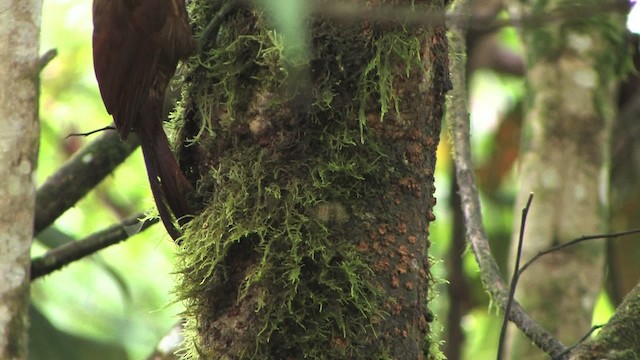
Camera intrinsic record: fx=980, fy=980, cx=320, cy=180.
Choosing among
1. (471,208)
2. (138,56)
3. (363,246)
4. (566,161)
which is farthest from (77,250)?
(566,161)

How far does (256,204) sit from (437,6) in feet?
1.64

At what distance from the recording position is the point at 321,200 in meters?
1.72

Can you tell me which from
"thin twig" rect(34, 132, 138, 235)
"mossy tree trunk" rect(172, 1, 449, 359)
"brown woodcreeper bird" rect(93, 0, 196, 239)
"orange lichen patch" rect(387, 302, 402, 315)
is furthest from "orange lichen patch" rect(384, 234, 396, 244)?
"thin twig" rect(34, 132, 138, 235)

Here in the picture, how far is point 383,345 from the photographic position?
169 centimetres

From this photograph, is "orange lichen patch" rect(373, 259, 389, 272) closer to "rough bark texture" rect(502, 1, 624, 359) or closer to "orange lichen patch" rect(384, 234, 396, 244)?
"orange lichen patch" rect(384, 234, 396, 244)

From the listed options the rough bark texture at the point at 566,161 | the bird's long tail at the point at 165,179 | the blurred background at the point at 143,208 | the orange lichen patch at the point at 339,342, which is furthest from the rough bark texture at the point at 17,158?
the blurred background at the point at 143,208

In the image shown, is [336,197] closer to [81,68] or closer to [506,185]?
[506,185]

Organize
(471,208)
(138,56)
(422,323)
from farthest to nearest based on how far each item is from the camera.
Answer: (138,56)
(471,208)
(422,323)

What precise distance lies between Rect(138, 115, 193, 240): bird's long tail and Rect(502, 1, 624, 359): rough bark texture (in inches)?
63.4

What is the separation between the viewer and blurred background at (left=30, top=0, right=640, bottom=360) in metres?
4.38

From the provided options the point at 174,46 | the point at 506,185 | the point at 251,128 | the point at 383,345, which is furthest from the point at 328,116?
the point at 506,185

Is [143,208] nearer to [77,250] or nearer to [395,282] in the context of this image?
[77,250]

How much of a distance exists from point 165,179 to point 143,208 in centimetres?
299

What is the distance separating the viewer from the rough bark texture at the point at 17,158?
1877 mm
